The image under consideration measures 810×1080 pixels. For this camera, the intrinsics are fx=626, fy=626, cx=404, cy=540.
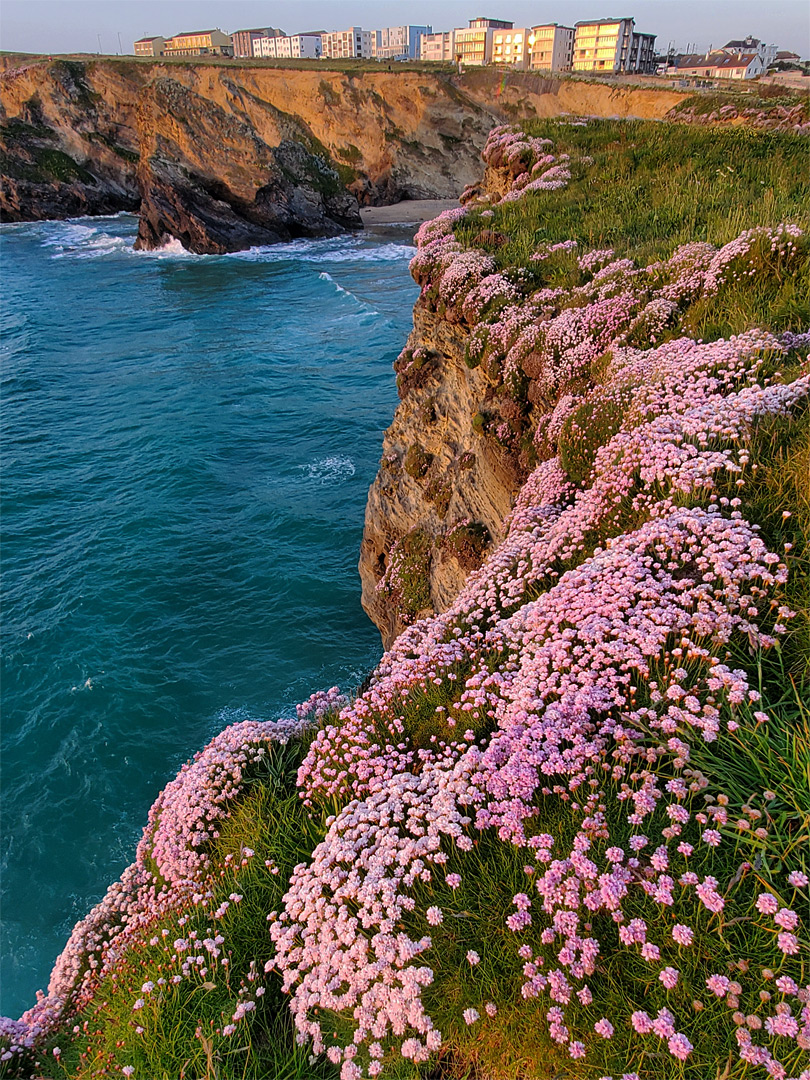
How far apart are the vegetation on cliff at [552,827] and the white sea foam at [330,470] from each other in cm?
2027

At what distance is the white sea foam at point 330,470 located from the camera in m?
27.4

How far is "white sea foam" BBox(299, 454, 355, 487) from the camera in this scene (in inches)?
1078

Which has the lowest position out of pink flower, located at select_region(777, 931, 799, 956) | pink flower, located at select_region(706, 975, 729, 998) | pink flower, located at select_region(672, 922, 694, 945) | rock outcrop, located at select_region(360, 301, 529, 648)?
rock outcrop, located at select_region(360, 301, 529, 648)

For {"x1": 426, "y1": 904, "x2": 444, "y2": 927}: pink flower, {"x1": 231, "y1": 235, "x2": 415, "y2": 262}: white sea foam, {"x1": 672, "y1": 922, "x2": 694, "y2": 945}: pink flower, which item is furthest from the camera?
{"x1": 231, "y1": 235, "x2": 415, "y2": 262}: white sea foam

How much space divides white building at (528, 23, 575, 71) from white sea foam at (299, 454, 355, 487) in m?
147

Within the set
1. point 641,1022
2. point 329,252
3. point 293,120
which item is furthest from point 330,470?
point 293,120

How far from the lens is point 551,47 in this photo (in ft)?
461

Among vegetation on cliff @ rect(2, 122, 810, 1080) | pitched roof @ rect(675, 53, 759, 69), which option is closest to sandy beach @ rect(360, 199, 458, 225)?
vegetation on cliff @ rect(2, 122, 810, 1080)

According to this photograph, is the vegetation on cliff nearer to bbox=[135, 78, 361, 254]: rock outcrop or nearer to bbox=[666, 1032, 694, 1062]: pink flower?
bbox=[666, 1032, 694, 1062]: pink flower

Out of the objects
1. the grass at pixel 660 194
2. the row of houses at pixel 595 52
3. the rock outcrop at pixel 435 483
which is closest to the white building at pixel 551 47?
the row of houses at pixel 595 52

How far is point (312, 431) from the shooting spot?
103 ft

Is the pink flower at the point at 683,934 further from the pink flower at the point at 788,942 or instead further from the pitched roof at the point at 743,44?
the pitched roof at the point at 743,44

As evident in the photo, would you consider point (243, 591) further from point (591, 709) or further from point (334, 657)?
point (591, 709)

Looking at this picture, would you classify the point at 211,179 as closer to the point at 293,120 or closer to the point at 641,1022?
the point at 293,120
